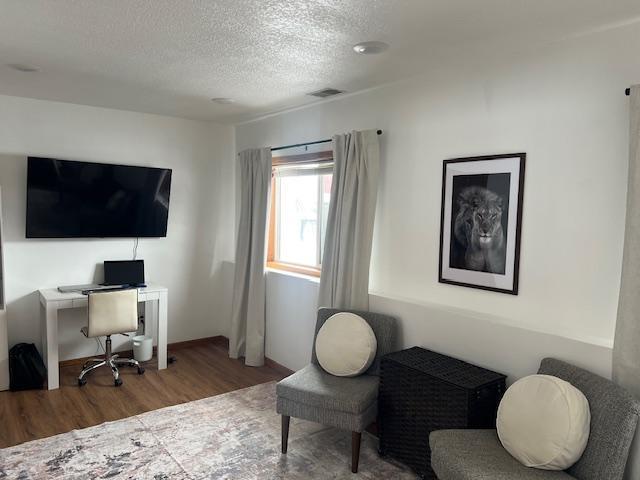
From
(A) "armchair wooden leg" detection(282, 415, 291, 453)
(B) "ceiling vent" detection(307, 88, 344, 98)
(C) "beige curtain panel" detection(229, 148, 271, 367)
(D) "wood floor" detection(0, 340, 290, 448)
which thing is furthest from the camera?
(C) "beige curtain panel" detection(229, 148, 271, 367)

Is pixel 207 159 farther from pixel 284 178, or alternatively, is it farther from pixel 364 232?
pixel 364 232

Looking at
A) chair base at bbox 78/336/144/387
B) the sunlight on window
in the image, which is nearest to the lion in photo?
the sunlight on window

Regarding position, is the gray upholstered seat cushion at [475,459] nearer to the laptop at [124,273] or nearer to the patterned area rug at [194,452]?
the patterned area rug at [194,452]

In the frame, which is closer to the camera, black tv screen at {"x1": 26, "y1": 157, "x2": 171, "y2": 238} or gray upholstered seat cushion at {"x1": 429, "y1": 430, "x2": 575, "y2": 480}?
gray upholstered seat cushion at {"x1": 429, "y1": 430, "x2": 575, "y2": 480}

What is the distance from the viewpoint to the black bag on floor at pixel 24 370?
3.61m

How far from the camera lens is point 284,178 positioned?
14.8 feet

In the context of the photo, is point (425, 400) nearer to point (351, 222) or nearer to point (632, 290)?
point (632, 290)

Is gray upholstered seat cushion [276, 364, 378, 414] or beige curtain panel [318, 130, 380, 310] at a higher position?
beige curtain panel [318, 130, 380, 310]

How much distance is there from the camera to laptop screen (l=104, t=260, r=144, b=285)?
4.27 m

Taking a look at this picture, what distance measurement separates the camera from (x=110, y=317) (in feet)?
12.4

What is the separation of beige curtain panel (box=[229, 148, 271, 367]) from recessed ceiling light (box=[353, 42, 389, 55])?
1.92 metres

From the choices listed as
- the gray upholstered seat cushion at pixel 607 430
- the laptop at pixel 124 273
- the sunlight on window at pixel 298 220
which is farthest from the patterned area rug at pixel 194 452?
the sunlight on window at pixel 298 220

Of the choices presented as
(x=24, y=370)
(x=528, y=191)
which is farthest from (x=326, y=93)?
(x=24, y=370)

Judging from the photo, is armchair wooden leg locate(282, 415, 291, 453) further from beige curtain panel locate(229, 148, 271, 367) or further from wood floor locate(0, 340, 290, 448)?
beige curtain panel locate(229, 148, 271, 367)
